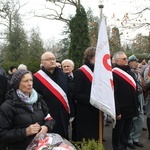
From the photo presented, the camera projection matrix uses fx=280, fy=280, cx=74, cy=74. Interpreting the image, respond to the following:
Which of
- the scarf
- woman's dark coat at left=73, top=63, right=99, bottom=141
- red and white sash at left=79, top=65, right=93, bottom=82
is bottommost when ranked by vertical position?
woman's dark coat at left=73, top=63, right=99, bottom=141

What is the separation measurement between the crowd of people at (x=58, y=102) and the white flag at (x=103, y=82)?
58cm

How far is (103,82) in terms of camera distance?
12.4 ft

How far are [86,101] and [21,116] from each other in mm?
1670

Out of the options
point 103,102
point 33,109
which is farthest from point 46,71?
point 33,109

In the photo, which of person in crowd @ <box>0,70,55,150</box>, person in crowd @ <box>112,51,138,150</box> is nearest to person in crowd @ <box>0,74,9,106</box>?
person in crowd @ <box>0,70,55,150</box>

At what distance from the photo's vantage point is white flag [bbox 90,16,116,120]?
379 cm

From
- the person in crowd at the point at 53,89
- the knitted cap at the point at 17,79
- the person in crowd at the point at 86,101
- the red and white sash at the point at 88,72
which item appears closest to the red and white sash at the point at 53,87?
the person in crowd at the point at 53,89

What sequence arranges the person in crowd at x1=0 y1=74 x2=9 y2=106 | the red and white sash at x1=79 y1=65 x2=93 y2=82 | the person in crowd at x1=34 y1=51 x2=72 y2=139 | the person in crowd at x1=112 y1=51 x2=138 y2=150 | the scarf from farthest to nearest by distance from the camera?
1. the person in crowd at x1=112 y1=51 x2=138 y2=150
2. the red and white sash at x1=79 y1=65 x2=93 y2=82
3. the person in crowd at x1=34 y1=51 x2=72 y2=139
4. the person in crowd at x1=0 y1=74 x2=9 y2=106
5. the scarf

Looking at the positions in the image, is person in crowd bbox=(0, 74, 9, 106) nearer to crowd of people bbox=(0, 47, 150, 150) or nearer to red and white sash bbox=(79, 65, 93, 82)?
crowd of people bbox=(0, 47, 150, 150)

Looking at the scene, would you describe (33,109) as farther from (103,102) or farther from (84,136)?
(84,136)

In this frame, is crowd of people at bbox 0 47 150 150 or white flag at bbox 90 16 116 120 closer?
crowd of people at bbox 0 47 150 150

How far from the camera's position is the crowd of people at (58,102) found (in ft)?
9.50

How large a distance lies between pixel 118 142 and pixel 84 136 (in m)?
0.84

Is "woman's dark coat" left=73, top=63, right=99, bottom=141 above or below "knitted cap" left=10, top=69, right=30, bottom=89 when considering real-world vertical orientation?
below
